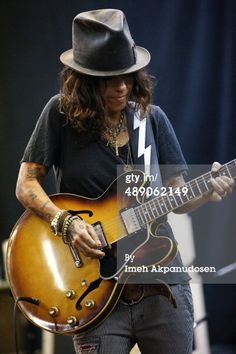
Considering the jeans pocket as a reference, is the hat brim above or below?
above

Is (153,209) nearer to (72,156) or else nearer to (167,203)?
(167,203)

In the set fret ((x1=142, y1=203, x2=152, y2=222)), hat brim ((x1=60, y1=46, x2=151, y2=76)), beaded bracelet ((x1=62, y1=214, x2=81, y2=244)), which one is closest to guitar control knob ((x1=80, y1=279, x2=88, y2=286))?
beaded bracelet ((x1=62, y1=214, x2=81, y2=244))

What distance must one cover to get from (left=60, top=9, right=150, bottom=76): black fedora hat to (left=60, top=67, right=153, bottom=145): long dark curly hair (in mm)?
40

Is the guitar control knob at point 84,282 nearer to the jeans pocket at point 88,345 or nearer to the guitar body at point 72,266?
the guitar body at point 72,266

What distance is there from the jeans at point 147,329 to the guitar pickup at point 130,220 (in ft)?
0.56

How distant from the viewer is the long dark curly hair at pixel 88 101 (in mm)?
1480

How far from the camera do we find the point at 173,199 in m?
1.51

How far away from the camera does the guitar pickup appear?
150cm

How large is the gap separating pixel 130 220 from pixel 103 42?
1.42ft

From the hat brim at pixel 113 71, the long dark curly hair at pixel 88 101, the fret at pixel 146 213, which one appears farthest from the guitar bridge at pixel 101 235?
the hat brim at pixel 113 71

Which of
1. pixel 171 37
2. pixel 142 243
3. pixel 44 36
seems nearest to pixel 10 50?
pixel 44 36

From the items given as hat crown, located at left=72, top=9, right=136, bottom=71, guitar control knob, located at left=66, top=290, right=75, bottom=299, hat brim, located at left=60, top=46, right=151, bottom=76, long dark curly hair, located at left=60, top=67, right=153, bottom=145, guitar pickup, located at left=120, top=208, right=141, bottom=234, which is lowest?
guitar control knob, located at left=66, top=290, right=75, bottom=299

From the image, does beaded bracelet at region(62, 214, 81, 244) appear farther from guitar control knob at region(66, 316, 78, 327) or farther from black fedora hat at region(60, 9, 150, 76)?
black fedora hat at region(60, 9, 150, 76)

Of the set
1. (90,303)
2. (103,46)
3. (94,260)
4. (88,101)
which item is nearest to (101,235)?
(94,260)
